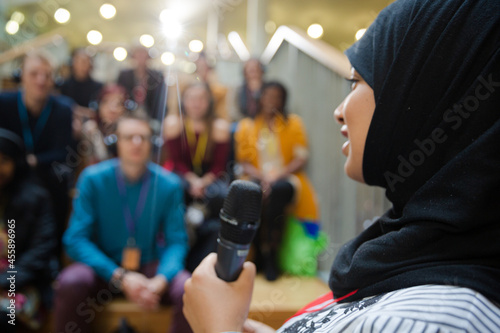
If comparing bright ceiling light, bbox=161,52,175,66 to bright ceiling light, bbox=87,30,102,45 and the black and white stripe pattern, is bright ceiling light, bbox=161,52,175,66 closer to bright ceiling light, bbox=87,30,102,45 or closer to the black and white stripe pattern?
the black and white stripe pattern

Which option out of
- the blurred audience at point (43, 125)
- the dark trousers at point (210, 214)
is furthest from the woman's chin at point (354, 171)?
the blurred audience at point (43, 125)

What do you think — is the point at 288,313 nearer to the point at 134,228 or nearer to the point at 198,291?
the point at 198,291

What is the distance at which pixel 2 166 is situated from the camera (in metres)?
1.56

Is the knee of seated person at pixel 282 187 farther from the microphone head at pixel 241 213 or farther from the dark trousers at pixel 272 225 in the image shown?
the microphone head at pixel 241 213

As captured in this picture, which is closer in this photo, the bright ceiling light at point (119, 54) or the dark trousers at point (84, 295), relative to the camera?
the dark trousers at point (84, 295)

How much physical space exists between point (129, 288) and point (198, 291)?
866 mm

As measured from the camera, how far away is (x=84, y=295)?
142cm

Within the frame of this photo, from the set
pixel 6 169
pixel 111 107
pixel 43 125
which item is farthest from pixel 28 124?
pixel 111 107

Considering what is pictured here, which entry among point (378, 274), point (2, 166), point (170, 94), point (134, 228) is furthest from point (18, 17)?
point (378, 274)

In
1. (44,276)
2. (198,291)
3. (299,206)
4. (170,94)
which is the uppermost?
(198,291)

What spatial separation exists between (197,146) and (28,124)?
3.16ft

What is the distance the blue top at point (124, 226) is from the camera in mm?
1351

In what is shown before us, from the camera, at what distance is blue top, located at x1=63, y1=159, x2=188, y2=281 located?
1.35 meters

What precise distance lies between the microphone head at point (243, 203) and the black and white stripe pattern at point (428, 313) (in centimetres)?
18
